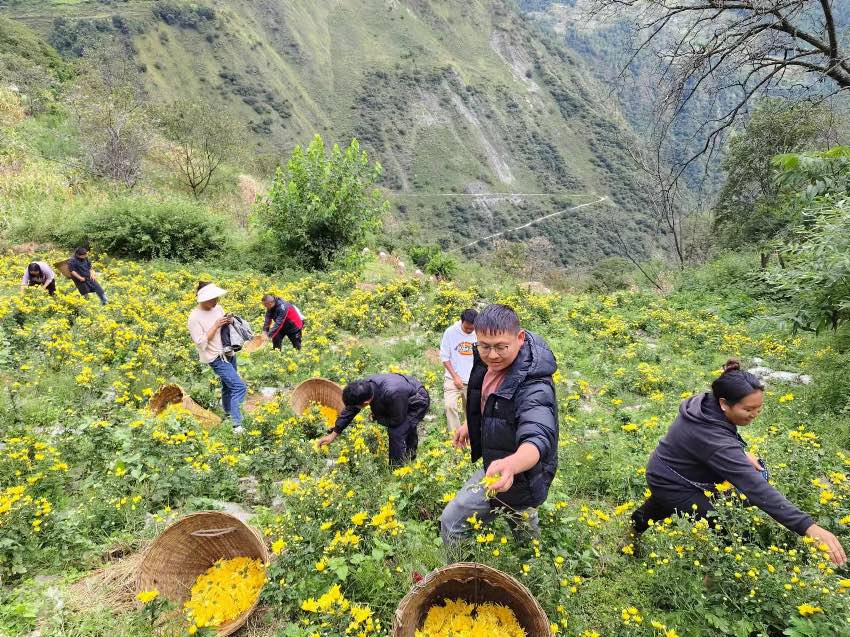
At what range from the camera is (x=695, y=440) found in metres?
2.86

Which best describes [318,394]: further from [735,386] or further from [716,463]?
[735,386]

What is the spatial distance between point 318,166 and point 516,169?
276 feet

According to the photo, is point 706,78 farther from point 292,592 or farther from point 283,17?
point 283,17

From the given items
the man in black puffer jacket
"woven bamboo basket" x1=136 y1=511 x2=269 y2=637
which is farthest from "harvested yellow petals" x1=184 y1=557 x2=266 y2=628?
the man in black puffer jacket

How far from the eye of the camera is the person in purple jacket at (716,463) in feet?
8.25

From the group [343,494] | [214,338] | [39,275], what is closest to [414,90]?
[39,275]

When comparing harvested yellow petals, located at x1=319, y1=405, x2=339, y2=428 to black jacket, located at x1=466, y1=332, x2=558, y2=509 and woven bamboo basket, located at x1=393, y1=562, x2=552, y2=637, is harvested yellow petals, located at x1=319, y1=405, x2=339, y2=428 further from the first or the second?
black jacket, located at x1=466, y1=332, x2=558, y2=509

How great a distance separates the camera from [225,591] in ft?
10.4

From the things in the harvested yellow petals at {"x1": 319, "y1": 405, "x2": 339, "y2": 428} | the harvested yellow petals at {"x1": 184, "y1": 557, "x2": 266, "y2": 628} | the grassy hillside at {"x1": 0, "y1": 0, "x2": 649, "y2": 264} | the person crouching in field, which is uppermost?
the grassy hillside at {"x1": 0, "y1": 0, "x2": 649, "y2": 264}

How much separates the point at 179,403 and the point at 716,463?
5502 mm

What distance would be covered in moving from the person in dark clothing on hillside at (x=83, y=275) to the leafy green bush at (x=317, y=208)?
6501 mm

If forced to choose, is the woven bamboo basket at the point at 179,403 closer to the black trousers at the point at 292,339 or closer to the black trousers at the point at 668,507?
the black trousers at the point at 292,339

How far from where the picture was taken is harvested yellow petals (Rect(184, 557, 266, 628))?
3008 mm

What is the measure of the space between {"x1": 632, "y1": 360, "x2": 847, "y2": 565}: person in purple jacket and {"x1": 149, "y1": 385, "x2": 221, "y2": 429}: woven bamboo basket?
182 inches
